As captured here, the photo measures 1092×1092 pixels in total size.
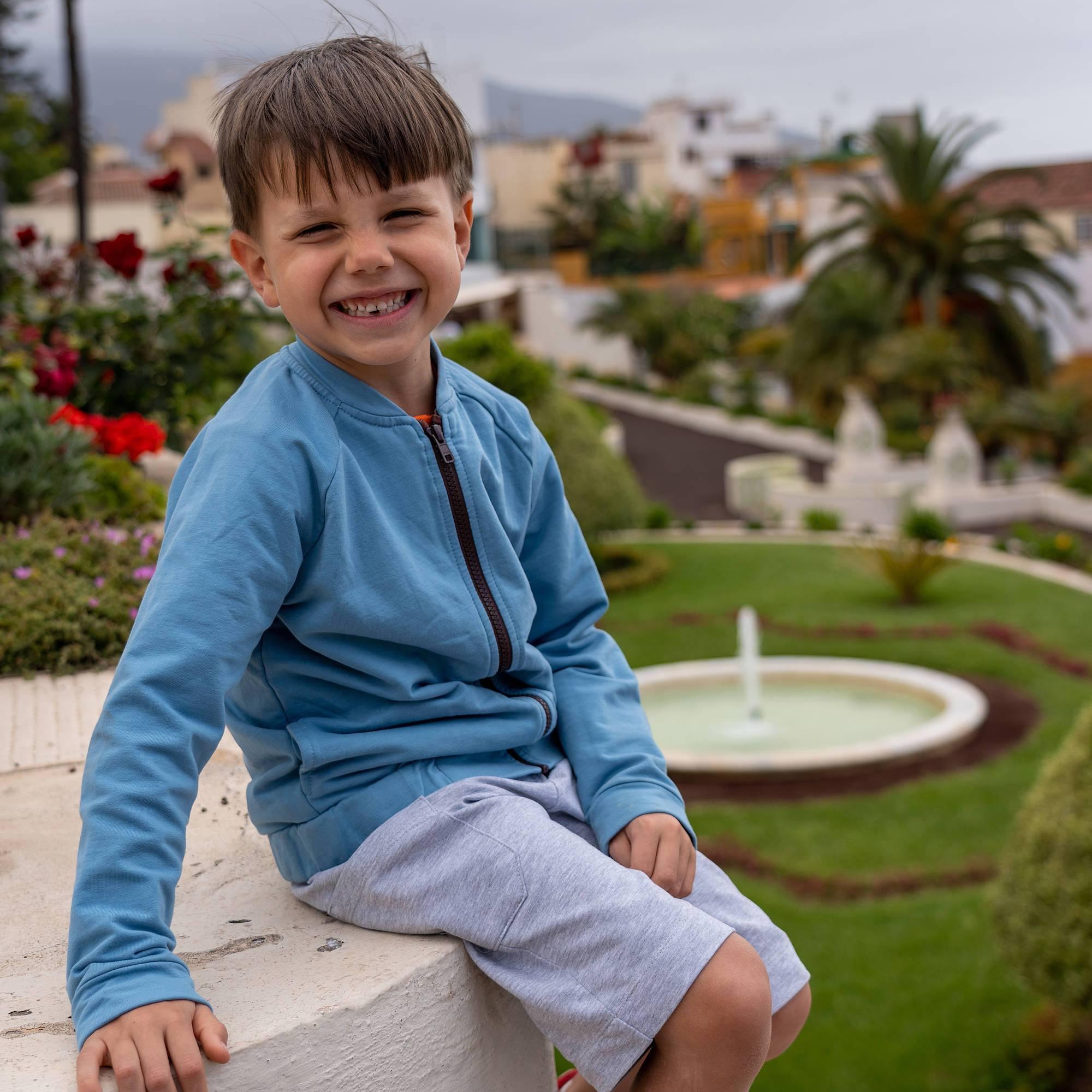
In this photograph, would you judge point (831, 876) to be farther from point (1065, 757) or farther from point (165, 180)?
point (165, 180)

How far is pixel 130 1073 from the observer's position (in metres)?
1.24

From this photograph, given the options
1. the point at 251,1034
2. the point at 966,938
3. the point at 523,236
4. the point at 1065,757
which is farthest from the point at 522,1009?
the point at 523,236

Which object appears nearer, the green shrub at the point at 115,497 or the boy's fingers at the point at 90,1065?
the boy's fingers at the point at 90,1065

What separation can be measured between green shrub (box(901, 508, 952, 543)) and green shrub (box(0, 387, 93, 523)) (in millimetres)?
11878

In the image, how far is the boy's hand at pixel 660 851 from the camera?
1622 millimetres

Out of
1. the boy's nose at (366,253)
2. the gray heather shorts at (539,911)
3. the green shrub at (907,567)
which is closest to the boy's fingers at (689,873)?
the gray heather shorts at (539,911)

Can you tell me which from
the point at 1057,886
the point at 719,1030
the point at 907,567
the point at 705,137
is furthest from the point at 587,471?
the point at 705,137

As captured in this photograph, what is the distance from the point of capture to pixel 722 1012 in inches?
54.8

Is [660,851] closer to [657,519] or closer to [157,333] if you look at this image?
[157,333]

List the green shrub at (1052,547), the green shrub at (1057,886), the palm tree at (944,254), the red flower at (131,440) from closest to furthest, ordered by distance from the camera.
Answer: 1. the red flower at (131,440)
2. the green shrub at (1057,886)
3. the green shrub at (1052,547)
4. the palm tree at (944,254)

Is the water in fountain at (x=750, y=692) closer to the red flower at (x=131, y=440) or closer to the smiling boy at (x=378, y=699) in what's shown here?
the red flower at (x=131, y=440)

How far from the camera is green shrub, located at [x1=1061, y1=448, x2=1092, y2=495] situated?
1652 cm

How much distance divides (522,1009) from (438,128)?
109cm

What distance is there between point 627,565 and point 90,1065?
12.9 metres
